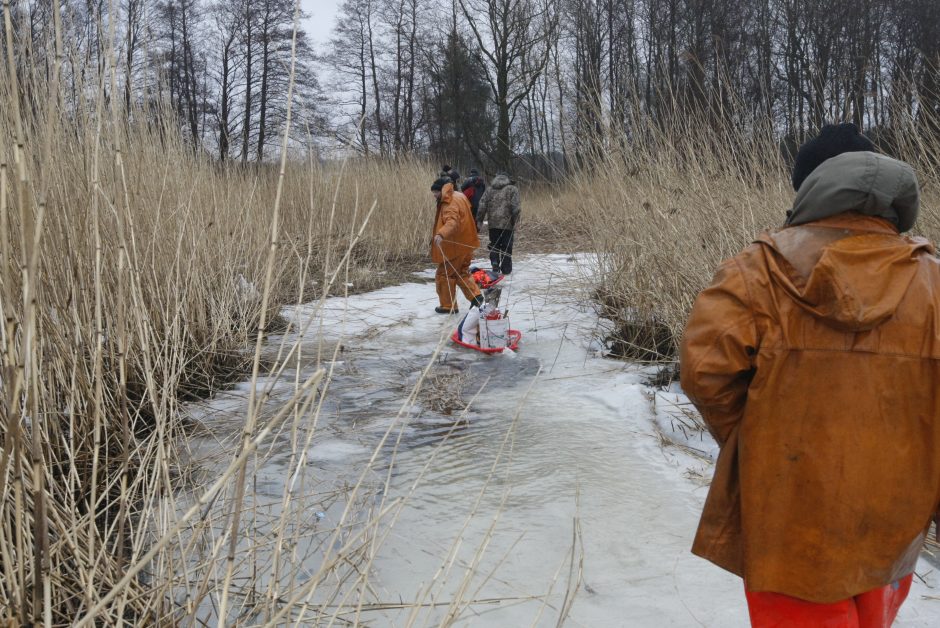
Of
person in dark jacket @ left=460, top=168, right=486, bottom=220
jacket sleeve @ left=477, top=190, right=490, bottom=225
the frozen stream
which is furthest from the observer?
person in dark jacket @ left=460, top=168, right=486, bottom=220

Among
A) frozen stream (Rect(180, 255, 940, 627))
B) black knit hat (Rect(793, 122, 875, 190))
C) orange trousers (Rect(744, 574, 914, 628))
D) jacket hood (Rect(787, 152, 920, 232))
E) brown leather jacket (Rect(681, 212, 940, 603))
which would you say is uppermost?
black knit hat (Rect(793, 122, 875, 190))

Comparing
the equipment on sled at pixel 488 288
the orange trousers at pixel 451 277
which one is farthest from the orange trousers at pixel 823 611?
the orange trousers at pixel 451 277

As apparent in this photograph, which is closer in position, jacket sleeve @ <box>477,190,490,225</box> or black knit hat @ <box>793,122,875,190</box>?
black knit hat @ <box>793,122,875,190</box>

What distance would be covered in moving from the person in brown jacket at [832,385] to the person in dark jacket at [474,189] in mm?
7650

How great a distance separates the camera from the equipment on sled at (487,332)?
5090 mm

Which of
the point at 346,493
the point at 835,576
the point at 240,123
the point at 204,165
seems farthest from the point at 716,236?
the point at 240,123

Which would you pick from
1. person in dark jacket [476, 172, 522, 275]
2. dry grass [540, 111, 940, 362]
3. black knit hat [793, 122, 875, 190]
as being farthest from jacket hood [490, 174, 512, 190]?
black knit hat [793, 122, 875, 190]

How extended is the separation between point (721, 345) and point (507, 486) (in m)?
1.68

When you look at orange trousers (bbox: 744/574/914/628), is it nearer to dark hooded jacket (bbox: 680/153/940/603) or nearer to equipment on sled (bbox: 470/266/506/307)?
dark hooded jacket (bbox: 680/153/940/603)

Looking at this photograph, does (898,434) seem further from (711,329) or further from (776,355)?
(711,329)

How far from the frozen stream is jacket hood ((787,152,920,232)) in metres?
0.70

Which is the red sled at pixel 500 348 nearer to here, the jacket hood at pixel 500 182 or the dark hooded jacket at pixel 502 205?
the dark hooded jacket at pixel 502 205

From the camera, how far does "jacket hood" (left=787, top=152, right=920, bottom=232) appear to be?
124 cm

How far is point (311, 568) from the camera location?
2154 mm
